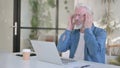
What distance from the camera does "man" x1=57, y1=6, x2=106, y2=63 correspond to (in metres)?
2.49

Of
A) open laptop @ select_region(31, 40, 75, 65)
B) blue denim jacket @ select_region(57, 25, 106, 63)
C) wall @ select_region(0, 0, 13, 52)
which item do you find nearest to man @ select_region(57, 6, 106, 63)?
blue denim jacket @ select_region(57, 25, 106, 63)

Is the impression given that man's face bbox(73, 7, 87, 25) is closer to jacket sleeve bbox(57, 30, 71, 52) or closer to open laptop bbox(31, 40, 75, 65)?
jacket sleeve bbox(57, 30, 71, 52)

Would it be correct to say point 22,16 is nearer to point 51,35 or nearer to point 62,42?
point 51,35

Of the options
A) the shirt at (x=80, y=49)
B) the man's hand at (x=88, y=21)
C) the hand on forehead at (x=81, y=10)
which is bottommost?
the shirt at (x=80, y=49)

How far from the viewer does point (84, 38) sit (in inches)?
101

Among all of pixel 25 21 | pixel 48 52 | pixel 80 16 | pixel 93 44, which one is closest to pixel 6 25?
pixel 25 21

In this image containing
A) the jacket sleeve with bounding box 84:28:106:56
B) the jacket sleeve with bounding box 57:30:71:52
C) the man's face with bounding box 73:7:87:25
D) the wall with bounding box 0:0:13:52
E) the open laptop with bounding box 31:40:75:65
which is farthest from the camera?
the wall with bounding box 0:0:13:52

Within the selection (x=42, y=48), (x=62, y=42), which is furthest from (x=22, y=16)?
(x=42, y=48)

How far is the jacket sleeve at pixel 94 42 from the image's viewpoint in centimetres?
246

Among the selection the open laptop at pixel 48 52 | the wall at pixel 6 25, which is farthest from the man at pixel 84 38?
the wall at pixel 6 25

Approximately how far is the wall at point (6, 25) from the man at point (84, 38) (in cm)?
263

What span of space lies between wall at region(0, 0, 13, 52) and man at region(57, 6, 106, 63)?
2633 millimetres

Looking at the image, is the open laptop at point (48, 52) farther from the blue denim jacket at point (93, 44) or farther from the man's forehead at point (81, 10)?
the man's forehead at point (81, 10)

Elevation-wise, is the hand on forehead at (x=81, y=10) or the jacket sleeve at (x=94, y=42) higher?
the hand on forehead at (x=81, y=10)
